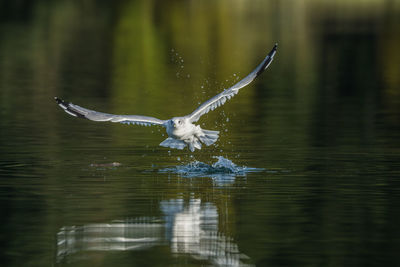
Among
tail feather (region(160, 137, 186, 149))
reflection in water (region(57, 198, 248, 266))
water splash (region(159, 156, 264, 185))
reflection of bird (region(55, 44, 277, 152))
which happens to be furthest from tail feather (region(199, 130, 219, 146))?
reflection in water (region(57, 198, 248, 266))

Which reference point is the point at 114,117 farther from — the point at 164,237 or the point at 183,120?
the point at 164,237

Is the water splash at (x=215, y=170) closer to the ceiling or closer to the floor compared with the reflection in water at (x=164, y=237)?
closer to the ceiling

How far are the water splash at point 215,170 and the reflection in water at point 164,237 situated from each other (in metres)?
3.73

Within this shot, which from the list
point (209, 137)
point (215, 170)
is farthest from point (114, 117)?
point (215, 170)

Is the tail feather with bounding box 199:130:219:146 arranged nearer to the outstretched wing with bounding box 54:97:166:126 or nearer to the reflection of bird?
the reflection of bird

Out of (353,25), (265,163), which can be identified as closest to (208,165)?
(265,163)

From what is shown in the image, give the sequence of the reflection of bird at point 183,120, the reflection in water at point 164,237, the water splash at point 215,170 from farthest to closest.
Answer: the water splash at point 215,170 → the reflection of bird at point 183,120 → the reflection in water at point 164,237

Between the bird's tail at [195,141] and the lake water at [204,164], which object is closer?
the lake water at [204,164]

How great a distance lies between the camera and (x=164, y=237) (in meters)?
15.3

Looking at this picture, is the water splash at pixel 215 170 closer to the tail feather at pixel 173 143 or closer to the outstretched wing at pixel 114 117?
the tail feather at pixel 173 143

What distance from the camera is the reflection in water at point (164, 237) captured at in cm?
1434

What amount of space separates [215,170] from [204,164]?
20.0 inches

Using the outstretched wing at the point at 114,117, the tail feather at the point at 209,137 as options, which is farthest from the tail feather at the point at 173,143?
the outstretched wing at the point at 114,117

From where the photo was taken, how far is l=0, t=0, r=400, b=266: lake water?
1483 centimetres
